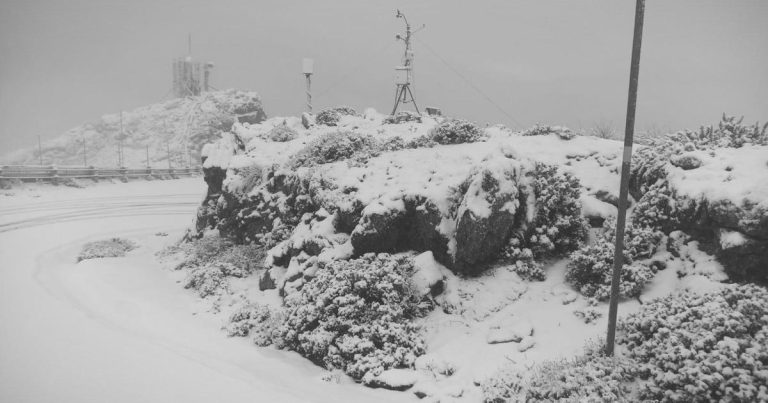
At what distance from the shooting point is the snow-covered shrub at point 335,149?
14.9 meters

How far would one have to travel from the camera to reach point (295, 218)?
14.4 meters

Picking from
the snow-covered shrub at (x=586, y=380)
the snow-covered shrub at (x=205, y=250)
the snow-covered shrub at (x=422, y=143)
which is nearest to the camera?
the snow-covered shrub at (x=586, y=380)

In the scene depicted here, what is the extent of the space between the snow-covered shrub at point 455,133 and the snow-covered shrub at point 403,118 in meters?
5.08

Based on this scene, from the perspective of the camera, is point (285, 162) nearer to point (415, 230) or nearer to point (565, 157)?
point (415, 230)

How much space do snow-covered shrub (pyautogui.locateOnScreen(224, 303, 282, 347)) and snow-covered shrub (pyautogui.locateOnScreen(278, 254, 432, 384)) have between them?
1.47 ft

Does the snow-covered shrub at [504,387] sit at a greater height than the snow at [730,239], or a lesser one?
lesser

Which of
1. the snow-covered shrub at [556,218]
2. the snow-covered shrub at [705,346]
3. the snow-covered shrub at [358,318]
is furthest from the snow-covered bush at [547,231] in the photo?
the snow-covered shrub at [705,346]

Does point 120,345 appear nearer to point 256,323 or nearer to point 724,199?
point 256,323

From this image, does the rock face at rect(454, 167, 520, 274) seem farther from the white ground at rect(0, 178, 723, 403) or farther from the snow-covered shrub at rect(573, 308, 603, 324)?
the snow-covered shrub at rect(573, 308, 603, 324)

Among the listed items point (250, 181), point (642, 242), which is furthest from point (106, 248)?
point (642, 242)

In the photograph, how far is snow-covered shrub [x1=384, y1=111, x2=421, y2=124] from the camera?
19609 mm

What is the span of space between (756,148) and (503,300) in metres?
6.93

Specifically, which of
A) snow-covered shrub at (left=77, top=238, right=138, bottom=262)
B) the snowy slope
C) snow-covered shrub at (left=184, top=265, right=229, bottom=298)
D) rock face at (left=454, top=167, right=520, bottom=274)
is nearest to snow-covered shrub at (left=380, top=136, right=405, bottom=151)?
rock face at (left=454, top=167, right=520, bottom=274)

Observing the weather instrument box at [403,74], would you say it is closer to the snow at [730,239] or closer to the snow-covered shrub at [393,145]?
the snow-covered shrub at [393,145]
